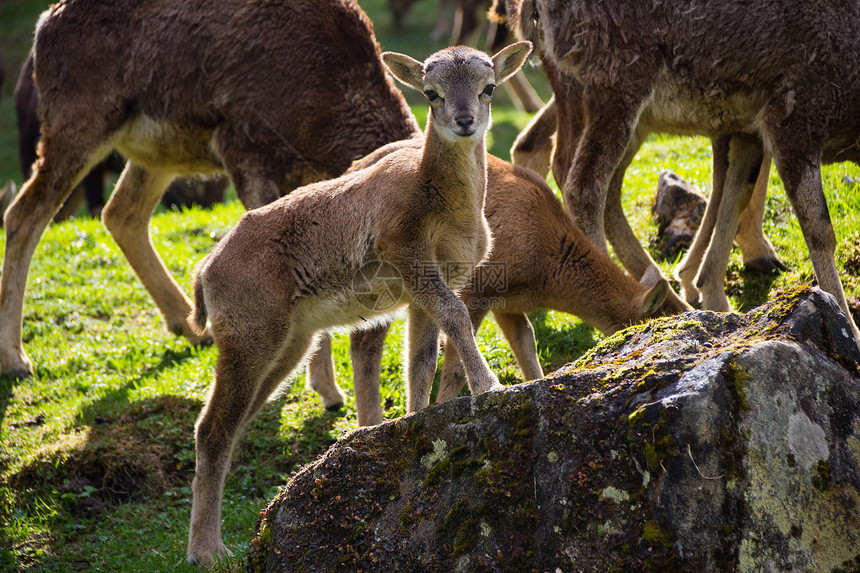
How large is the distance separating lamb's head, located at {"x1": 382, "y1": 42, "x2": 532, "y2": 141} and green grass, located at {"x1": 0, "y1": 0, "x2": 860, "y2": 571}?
2.42 metres

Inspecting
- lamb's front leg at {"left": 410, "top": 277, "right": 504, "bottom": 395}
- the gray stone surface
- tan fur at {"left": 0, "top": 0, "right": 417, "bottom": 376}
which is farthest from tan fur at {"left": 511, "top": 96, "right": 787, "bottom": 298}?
the gray stone surface

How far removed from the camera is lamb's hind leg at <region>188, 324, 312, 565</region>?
5258mm

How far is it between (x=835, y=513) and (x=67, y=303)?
26.9 ft

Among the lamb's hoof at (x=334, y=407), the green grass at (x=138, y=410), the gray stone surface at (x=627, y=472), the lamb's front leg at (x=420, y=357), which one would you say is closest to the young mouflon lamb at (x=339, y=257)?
the lamb's front leg at (x=420, y=357)

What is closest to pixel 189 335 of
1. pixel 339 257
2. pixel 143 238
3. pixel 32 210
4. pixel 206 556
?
pixel 143 238

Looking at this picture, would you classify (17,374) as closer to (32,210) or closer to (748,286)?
(32,210)

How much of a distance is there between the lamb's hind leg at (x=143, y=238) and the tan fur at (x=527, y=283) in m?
3.07

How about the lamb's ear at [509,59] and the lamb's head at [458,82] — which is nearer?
the lamb's head at [458,82]

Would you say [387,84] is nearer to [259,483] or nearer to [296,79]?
[296,79]

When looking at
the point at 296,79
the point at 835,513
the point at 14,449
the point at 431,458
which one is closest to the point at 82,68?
the point at 296,79

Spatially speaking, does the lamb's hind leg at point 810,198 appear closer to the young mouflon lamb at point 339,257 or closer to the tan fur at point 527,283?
the tan fur at point 527,283

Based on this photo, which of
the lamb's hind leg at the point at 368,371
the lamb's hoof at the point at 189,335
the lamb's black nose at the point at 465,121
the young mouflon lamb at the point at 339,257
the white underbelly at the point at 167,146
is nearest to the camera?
the lamb's black nose at the point at 465,121

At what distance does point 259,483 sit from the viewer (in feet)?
21.3

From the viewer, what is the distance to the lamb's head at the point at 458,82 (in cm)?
517
